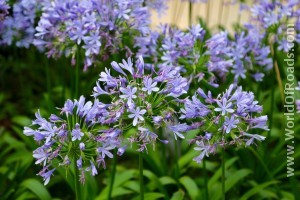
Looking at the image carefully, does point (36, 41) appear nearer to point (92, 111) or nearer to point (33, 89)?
point (92, 111)

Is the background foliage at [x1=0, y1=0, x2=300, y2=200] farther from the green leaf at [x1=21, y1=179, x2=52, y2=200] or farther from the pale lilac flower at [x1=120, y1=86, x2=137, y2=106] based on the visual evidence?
the pale lilac flower at [x1=120, y1=86, x2=137, y2=106]

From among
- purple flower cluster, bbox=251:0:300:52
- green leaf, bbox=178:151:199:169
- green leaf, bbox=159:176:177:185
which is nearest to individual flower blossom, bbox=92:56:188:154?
green leaf, bbox=159:176:177:185

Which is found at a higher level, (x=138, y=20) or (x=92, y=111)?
(x=138, y=20)

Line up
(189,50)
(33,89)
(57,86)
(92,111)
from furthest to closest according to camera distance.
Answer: (33,89)
(57,86)
(189,50)
(92,111)

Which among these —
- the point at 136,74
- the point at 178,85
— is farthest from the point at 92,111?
the point at 178,85

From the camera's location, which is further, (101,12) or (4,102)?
(4,102)

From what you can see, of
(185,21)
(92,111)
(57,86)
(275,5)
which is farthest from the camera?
(185,21)
